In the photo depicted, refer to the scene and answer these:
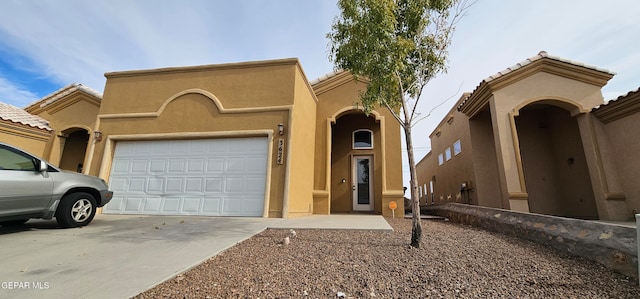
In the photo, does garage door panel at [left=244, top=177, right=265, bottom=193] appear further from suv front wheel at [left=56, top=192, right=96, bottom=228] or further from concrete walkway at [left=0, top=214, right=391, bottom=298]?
suv front wheel at [left=56, top=192, right=96, bottom=228]

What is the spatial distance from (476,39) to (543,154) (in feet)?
23.0

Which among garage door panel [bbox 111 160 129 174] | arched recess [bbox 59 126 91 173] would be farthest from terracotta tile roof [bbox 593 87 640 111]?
arched recess [bbox 59 126 91 173]

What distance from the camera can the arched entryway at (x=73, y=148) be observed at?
10281 mm

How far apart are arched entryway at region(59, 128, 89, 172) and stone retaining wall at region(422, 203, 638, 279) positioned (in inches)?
575

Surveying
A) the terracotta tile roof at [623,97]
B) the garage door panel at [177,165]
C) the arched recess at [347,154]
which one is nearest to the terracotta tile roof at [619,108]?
the terracotta tile roof at [623,97]

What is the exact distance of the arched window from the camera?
10.8 m

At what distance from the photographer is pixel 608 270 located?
9.73 feet

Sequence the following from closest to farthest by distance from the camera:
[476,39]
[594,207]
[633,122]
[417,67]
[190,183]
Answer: [417,67]
[476,39]
[633,122]
[190,183]
[594,207]

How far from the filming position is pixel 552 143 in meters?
9.73

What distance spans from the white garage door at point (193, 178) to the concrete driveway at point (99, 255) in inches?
78.1

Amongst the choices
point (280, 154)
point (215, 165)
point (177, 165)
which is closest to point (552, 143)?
point (280, 154)

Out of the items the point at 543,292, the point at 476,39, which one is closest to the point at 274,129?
the point at 476,39

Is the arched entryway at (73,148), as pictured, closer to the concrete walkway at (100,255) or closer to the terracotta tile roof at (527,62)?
the concrete walkway at (100,255)

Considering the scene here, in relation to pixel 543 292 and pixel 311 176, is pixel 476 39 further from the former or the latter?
pixel 311 176
